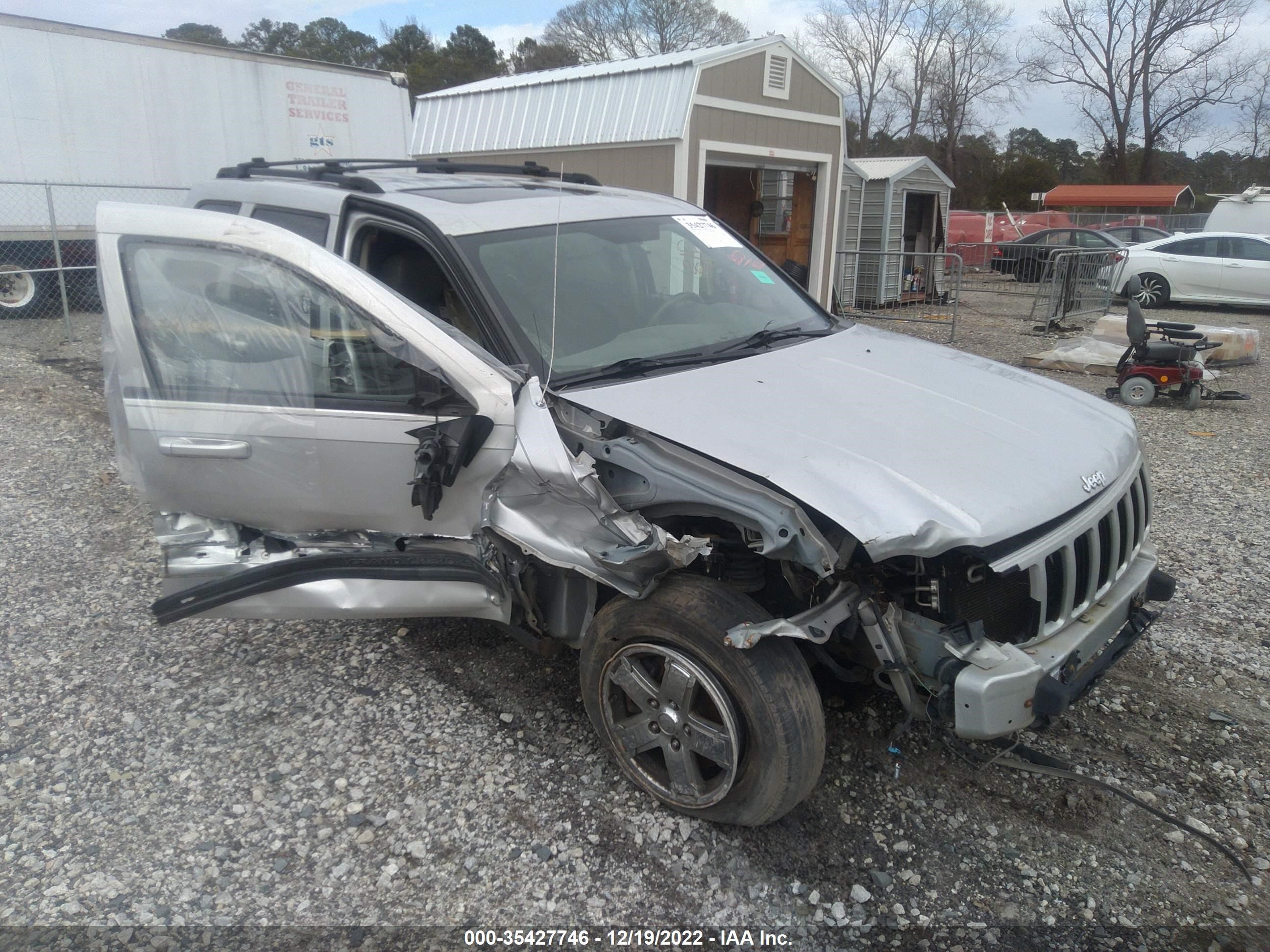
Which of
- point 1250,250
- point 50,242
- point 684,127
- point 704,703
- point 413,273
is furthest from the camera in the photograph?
point 1250,250

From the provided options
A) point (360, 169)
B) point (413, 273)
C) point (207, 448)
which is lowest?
point (207, 448)

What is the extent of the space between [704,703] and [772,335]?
167 cm

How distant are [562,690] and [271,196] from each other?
2.62 metres

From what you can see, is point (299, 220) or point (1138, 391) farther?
A: point (1138, 391)

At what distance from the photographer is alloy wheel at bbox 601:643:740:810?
264 centimetres

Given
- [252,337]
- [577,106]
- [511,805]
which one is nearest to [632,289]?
[252,337]

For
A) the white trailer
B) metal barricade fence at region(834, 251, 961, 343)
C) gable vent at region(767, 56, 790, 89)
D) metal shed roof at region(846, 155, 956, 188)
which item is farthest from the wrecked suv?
metal shed roof at region(846, 155, 956, 188)

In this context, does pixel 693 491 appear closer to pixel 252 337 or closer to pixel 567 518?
pixel 567 518

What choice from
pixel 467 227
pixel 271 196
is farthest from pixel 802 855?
pixel 271 196

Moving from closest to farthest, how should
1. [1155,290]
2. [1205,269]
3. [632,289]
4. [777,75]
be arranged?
[632,289] → [777,75] → [1205,269] → [1155,290]

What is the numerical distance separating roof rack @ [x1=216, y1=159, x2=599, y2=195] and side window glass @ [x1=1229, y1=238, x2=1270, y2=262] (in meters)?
15.7

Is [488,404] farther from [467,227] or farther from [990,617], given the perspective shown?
[990,617]

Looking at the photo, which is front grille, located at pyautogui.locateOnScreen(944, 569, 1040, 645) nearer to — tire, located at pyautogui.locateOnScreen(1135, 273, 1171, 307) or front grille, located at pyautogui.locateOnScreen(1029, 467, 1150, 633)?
front grille, located at pyautogui.locateOnScreen(1029, 467, 1150, 633)

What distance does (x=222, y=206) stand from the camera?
4324 mm
